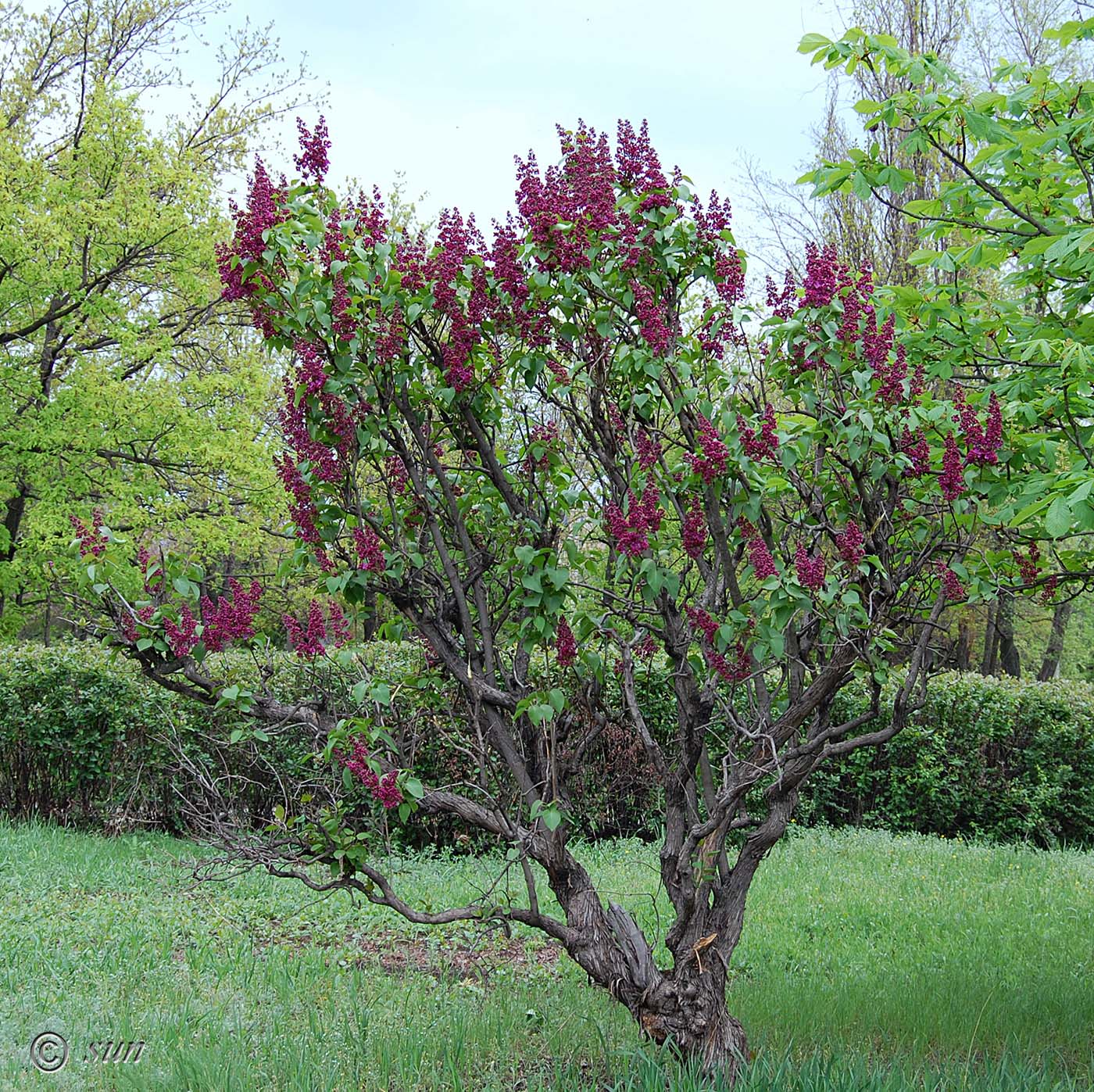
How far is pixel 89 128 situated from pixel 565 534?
10.3m

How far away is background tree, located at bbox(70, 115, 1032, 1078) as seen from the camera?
3.00 meters

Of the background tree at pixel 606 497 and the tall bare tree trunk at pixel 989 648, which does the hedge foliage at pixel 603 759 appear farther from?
the tall bare tree trunk at pixel 989 648

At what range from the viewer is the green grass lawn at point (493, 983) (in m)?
3.34

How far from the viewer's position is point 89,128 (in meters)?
11.0

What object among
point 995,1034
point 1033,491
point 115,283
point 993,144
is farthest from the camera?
point 115,283

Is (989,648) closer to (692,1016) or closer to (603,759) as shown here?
(603,759)

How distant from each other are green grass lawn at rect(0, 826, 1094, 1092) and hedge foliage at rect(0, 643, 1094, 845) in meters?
0.95

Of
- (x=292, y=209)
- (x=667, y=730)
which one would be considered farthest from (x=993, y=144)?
(x=667, y=730)

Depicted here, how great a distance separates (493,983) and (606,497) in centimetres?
265

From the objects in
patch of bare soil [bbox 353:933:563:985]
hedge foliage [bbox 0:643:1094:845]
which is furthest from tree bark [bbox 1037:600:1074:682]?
patch of bare soil [bbox 353:933:563:985]

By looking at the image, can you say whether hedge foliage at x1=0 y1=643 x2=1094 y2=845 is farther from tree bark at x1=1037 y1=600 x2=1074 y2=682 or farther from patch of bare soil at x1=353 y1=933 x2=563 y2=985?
tree bark at x1=1037 y1=600 x2=1074 y2=682

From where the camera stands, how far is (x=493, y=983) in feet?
15.4

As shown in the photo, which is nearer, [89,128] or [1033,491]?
[1033,491]

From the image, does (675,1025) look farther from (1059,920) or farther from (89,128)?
(89,128)
